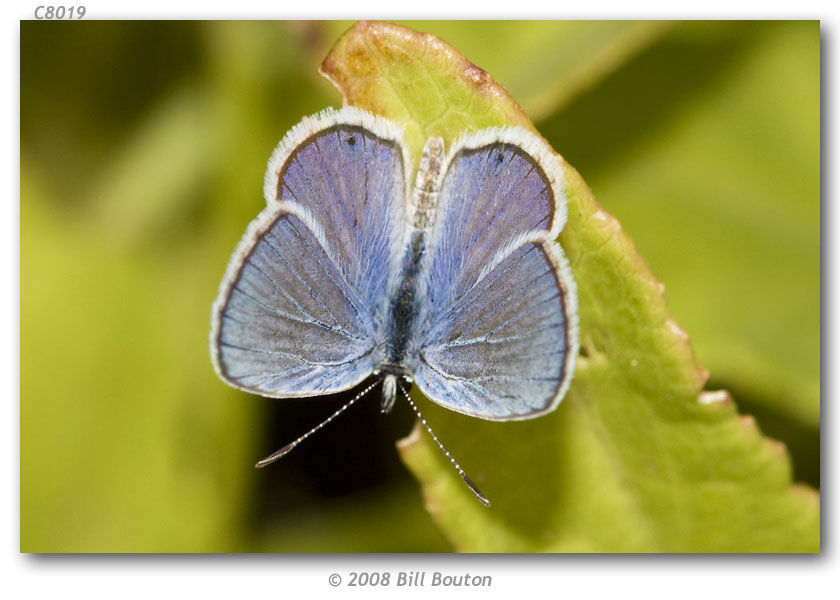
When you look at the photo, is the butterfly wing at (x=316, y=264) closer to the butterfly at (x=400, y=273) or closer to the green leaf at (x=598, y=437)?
the butterfly at (x=400, y=273)

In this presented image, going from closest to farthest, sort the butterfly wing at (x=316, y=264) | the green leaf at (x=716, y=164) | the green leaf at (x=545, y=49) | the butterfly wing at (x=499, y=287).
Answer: the butterfly wing at (x=499, y=287)
the butterfly wing at (x=316, y=264)
the green leaf at (x=545, y=49)
the green leaf at (x=716, y=164)

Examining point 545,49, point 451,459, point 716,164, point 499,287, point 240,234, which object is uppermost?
point 545,49

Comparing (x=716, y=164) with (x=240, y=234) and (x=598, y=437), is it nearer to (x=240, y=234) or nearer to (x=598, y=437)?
(x=598, y=437)

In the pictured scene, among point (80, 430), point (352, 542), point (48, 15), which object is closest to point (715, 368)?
point (352, 542)

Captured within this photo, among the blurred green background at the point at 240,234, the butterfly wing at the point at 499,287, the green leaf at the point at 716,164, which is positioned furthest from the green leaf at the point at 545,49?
the butterfly wing at the point at 499,287

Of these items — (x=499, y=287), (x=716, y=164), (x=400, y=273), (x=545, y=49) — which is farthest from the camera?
(x=716, y=164)

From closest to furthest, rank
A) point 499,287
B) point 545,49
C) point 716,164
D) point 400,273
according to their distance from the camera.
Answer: point 499,287
point 400,273
point 545,49
point 716,164

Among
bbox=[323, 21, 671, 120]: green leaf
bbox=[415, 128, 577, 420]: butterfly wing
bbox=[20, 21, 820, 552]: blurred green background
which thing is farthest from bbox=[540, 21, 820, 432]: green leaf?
bbox=[415, 128, 577, 420]: butterfly wing

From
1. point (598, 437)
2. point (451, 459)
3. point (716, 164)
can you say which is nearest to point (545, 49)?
point (716, 164)
